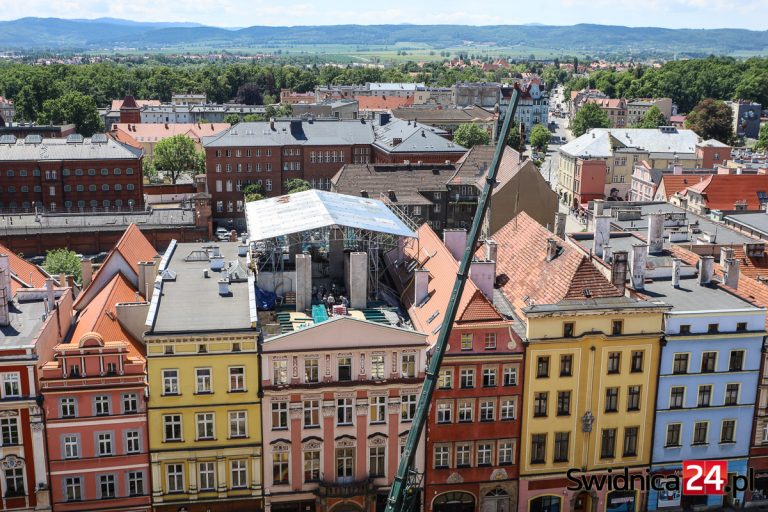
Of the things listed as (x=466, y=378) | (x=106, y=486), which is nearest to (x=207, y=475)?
(x=106, y=486)

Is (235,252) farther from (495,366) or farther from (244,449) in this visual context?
(495,366)

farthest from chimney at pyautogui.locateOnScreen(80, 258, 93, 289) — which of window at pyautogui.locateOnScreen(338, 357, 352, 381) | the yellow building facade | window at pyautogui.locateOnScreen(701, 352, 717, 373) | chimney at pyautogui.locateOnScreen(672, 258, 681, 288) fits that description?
window at pyautogui.locateOnScreen(701, 352, 717, 373)

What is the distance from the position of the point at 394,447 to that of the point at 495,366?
23.1 feet

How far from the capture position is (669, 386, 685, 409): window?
4938 cm

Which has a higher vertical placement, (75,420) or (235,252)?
(235,252)

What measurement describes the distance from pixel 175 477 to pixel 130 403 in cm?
472

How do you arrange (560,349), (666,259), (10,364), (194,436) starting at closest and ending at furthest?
(10,364)
(194,436)
(560,349)
(666,259)

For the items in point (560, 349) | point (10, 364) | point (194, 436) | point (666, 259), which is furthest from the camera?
point (666, 259)

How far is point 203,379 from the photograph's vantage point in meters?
44.4

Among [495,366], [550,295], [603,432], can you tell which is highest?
[550,295]

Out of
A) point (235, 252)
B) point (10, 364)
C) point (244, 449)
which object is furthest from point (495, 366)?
point (10, 364)

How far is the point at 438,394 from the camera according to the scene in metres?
47.1

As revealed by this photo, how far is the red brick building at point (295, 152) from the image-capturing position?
13012 centimetres

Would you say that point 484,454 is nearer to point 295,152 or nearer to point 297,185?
point 297,185
